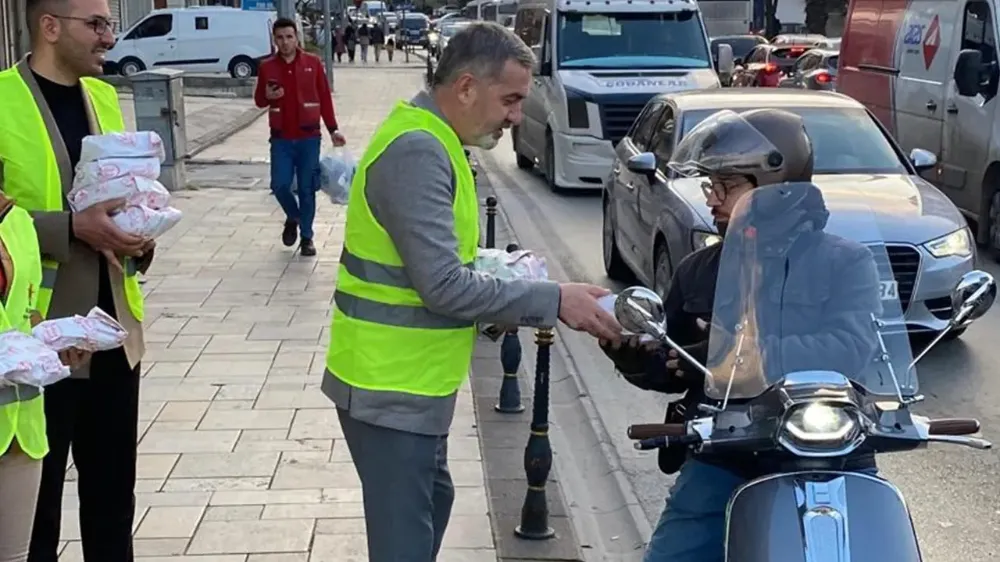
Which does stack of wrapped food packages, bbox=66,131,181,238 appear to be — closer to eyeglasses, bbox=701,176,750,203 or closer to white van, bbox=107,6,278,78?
eyeglasses, bbox=701,176,750,203

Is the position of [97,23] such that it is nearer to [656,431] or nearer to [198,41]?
[656,431]

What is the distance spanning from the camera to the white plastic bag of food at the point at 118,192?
→ 12.2ft

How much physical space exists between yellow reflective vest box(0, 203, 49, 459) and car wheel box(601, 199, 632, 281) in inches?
306

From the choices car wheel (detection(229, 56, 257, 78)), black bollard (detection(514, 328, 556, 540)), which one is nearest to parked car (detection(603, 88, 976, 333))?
black bollard (detection(514, 328, 556, 540))

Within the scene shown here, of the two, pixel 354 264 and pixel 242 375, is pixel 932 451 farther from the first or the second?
pixel 354 264

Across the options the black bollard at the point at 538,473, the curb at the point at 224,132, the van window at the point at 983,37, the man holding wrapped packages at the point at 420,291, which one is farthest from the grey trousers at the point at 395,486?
the curb at the point at 224,132

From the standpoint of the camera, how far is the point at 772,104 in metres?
9.76

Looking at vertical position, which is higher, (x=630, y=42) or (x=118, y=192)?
(x=118, y=192)

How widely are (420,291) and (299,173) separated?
863 centimetres

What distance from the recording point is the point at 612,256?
11023 mm

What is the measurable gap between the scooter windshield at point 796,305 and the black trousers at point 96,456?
6.15 feet

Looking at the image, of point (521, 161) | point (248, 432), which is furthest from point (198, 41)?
point (248, 432)

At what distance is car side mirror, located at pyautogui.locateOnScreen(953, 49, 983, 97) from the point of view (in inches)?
478

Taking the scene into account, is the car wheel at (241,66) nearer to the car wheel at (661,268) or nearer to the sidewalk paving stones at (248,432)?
the sidewalk paving stones at (248,432)
